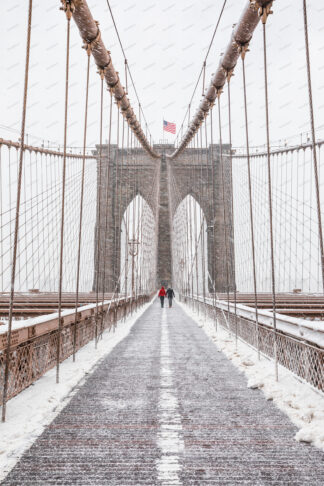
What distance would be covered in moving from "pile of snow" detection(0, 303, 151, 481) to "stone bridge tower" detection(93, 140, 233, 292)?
2134cm

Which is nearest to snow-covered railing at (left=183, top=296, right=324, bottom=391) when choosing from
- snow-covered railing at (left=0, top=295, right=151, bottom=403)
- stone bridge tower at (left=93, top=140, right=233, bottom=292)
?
snow-covered railing at (left=0, top=295, right=151, bottom=403)

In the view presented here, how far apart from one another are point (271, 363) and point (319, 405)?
1388mm

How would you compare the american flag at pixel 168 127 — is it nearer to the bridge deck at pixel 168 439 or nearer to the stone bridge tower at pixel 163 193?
the stone bridge tower at pixel 163 193

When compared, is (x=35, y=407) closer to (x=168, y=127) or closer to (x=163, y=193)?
(x=168, y=127)

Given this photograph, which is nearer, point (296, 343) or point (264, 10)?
point (296, 343)

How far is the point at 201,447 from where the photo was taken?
186 cm

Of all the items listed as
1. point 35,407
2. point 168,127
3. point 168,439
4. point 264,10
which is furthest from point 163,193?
point 168,439

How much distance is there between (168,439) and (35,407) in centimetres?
102

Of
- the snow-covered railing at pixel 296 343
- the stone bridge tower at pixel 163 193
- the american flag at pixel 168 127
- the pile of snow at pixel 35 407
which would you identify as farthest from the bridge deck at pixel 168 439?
the american flag at pixel 168 127

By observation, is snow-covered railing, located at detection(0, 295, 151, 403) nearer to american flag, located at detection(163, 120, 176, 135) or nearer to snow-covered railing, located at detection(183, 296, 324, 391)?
snow-covered railing, located at detection(183, 296, 324, 391)

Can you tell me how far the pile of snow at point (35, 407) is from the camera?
1833mm

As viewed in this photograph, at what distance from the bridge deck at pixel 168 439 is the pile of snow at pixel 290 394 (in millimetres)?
78

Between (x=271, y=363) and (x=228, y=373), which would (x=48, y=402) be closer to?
(x=228, y=373)

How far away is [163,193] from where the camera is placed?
44.4 meters
